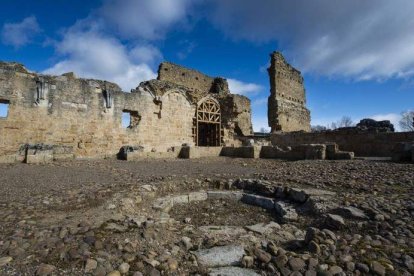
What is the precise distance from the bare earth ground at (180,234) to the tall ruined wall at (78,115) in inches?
309

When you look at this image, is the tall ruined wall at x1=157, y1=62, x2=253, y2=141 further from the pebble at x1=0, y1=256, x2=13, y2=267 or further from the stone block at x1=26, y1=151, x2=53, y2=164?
the pebble at x1=0, y1=256, x2=13, y2=267

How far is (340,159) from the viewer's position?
1029 centimetres

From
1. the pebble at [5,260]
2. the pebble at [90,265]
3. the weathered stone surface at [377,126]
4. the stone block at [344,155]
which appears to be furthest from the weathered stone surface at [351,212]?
the weathered stone surface at [377,126]

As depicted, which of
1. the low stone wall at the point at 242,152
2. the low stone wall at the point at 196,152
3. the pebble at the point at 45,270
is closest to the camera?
the pebble at the point at 45,270

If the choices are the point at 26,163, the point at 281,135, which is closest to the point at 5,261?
the point at 26,163

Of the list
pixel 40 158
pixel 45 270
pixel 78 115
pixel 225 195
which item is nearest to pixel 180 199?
pixel 225 195

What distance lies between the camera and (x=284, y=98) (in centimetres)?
2805

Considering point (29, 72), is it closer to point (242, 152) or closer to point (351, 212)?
point (242, 152)

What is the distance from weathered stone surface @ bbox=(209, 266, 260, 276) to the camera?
7.13 ft

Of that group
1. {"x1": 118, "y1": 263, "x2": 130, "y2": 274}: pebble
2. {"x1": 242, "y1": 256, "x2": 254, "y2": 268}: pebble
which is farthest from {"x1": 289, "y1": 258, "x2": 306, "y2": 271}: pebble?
{"x1": 118, "y1": 263, "x2": 130, "y2": 274}: pebble

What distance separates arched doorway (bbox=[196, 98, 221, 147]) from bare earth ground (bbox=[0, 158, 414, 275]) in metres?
14.2

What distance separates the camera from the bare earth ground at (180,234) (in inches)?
84.5

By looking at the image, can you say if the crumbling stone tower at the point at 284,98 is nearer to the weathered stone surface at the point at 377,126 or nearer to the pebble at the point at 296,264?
the weathered stone surface at the point at 377,126

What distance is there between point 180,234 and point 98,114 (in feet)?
40.3
